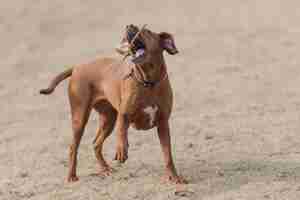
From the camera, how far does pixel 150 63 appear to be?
6.83 m

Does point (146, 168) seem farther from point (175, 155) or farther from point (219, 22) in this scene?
point (219, 22)

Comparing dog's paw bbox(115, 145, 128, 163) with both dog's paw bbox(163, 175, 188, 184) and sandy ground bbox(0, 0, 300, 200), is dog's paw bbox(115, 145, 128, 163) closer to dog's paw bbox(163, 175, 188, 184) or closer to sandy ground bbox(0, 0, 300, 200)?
sandy ground bbox(0, 0, 300, 200)

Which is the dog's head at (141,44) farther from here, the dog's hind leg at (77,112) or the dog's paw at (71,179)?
the dog's paw at (71,179)

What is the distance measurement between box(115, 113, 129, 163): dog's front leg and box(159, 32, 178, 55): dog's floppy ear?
0.77m

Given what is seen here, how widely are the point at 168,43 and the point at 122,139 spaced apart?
1.01m

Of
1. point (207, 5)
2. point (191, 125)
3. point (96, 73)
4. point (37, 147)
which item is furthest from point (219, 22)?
point (96, 73)

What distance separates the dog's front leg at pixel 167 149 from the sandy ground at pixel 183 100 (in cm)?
13

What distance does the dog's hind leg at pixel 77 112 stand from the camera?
7.68 meters

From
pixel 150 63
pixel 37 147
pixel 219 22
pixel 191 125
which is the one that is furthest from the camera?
pixel 219 22

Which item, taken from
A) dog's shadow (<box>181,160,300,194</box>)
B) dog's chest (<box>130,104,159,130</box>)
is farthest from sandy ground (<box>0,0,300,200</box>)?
dog's chest (<box>130,104,159,130</box>)

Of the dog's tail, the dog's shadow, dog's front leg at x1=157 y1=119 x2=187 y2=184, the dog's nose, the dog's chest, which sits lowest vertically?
the dog's shadow

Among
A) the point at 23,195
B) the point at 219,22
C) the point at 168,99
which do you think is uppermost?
the point at 219,22

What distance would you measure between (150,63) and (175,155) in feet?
7.34

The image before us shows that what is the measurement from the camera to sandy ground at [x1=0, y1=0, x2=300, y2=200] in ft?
25.0
